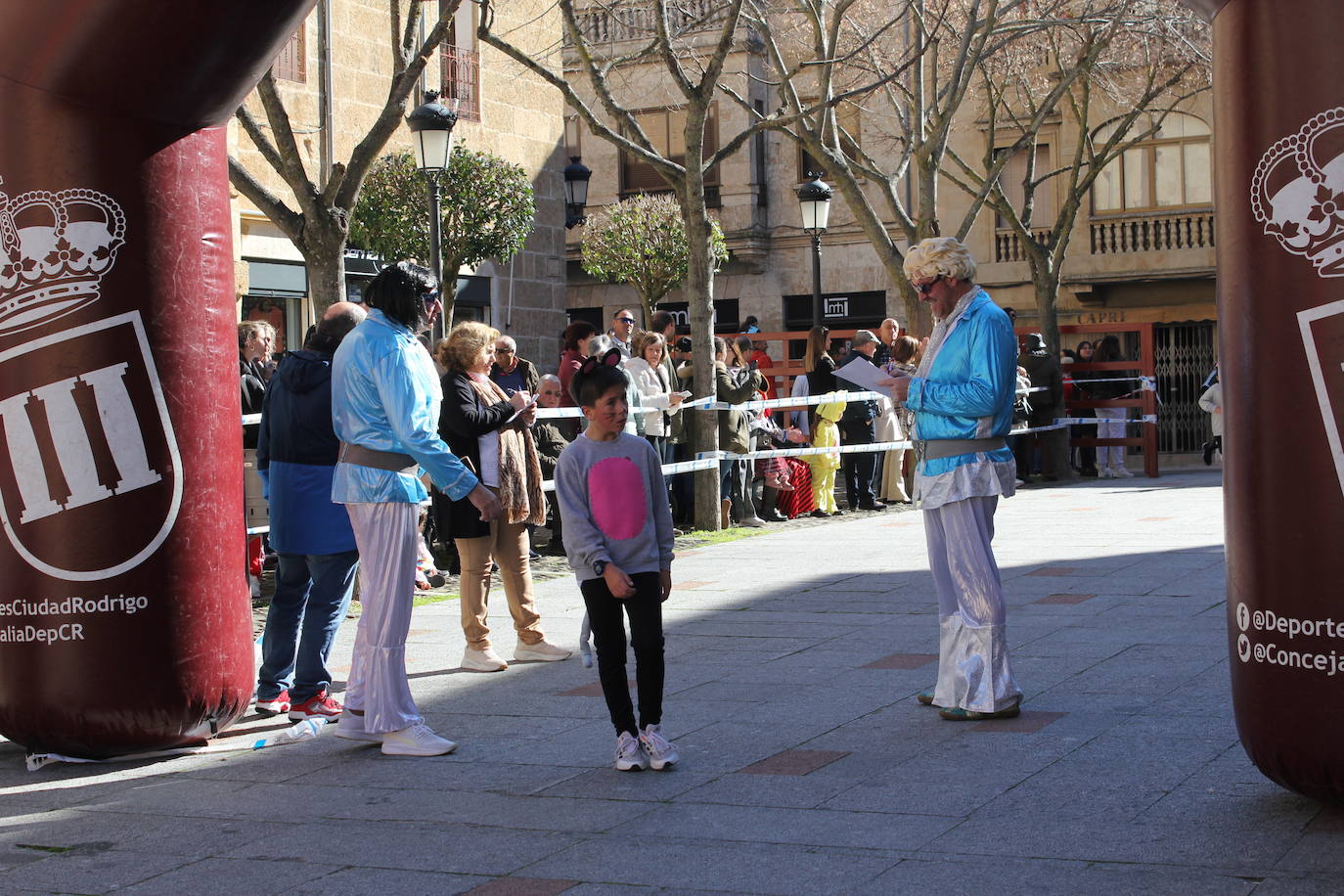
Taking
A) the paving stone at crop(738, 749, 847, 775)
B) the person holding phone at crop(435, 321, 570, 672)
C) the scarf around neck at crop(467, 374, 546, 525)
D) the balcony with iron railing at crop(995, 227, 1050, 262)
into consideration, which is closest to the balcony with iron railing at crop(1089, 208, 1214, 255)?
the balcony with iron railing at crop(995, 227, 1050, 262)

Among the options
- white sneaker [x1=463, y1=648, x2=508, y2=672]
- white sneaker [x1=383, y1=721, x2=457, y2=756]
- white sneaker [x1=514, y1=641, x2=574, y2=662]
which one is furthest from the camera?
white sneaker [x1=514, y1=641, x2=574, y2=662]

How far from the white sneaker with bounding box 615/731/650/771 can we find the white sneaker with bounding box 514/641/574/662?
266 centimetres

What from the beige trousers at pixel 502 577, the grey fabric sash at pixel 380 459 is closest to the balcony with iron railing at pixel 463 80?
the beige trousers at pixel 502 577

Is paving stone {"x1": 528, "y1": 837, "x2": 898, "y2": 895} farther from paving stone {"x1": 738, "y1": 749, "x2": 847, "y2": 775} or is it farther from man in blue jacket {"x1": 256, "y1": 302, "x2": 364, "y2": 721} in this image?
man in blue jacket {"x1": 256, "y1": 302, "x2": 364, "y2": 721}

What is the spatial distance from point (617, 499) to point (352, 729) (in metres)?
1.68

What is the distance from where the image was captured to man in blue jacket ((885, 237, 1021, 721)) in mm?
6887

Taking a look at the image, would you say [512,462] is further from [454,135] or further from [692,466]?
[454,135]

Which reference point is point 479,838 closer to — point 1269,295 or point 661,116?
point 1269,295

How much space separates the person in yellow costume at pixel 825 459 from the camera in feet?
56.5

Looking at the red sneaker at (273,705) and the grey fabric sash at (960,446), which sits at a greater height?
the grey fabric sash at (960,446)

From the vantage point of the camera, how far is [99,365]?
6473 millimetres

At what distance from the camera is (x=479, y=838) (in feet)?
17.6

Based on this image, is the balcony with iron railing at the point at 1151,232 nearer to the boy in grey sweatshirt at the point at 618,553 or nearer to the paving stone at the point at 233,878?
the boy in grey sweatshirt at the point at 618,553

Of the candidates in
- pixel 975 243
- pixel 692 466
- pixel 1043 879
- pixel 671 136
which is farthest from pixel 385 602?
pixel 671 136
